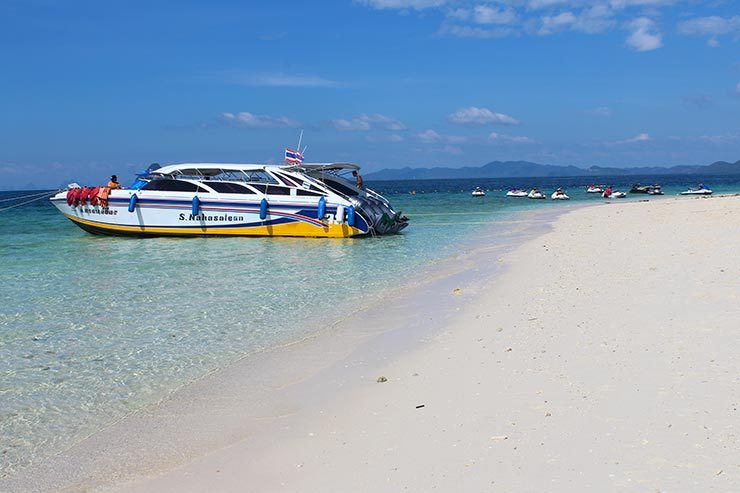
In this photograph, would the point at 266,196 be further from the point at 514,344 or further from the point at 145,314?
the point at 514,344

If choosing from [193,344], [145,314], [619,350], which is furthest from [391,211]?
[619,350]

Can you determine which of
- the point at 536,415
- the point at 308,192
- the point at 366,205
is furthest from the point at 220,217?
the point at 536,415

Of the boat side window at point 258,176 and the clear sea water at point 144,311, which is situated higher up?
the boat side window at point 258,176

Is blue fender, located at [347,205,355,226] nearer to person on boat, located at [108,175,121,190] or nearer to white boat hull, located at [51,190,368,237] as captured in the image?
white boat hull, located at [51,190,368,237]

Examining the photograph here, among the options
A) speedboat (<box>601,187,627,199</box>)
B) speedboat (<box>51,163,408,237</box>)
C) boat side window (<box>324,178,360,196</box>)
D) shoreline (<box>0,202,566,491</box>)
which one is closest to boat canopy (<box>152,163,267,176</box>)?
speedboat (<box>51,163,408,237</box>)

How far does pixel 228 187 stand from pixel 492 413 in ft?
68.0

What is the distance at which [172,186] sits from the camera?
2527cm

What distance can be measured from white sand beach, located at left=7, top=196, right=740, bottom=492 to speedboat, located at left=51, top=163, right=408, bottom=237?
14843 millimetres

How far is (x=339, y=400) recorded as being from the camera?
6402 mm

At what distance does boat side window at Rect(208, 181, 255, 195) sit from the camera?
2483 centimetres

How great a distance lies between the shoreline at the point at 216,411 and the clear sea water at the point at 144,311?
0.87 ft

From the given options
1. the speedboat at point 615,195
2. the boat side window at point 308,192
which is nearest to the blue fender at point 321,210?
the boat side window at point 308,192

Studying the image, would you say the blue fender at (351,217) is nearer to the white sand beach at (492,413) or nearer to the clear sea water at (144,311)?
the clear sea water at (144,311)

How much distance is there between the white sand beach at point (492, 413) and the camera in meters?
4.45
